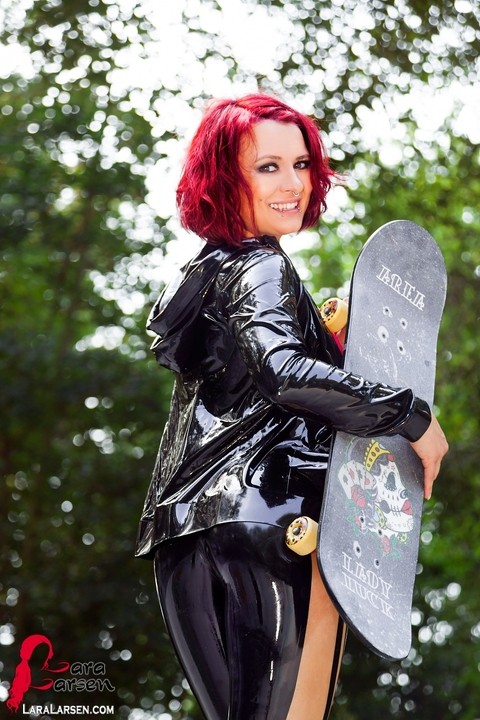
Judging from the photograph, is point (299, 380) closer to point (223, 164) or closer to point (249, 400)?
point (249, 400)

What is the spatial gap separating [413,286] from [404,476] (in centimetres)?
36

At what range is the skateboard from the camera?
1.66 metres

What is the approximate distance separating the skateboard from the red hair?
0.24 metres

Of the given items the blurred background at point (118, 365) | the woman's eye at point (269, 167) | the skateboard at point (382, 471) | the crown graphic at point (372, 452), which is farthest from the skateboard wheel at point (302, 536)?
the blurred background at point (118, 365)

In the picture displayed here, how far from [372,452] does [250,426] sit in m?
0.20

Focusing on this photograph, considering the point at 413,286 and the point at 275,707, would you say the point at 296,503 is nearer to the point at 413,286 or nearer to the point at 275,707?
the point at 275,707

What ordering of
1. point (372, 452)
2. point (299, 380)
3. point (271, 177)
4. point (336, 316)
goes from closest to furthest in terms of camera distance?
1. point (299, 380)
2. point (372, 452)
3. point (271, 177)
4. point (336, 316)

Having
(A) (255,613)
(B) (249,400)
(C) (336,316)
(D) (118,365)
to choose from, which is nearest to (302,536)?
(A) (255,613)

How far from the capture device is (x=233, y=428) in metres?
1.82

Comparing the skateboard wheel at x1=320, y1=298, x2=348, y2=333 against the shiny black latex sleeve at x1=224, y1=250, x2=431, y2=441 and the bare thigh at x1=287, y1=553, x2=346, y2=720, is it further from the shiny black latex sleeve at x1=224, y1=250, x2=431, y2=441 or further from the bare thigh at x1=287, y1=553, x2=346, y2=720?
the bare thigh at x1=287, y1=553, x2=346, y2=720

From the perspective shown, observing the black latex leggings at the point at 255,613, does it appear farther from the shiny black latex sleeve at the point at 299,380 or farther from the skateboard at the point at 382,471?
the shiny black latex sleeve at the point at 299,380

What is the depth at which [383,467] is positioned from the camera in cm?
179

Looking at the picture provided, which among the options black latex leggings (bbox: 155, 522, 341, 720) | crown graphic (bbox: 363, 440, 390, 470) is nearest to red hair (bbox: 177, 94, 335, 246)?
crown graphic (bbox: 363, 440, 390, 470)

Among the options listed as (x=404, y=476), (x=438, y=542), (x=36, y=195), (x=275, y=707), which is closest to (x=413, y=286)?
(x=404, y=476)
